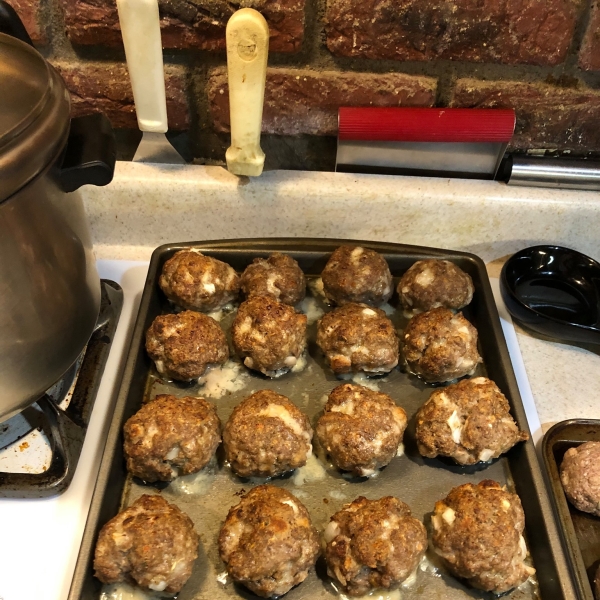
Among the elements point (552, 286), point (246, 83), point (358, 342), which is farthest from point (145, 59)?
point (552, 286)

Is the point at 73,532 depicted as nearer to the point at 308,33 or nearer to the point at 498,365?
the point at 498,365

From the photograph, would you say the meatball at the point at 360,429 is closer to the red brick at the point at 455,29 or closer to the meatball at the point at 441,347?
the meatball at the point at 441,347

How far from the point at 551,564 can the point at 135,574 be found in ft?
1.73

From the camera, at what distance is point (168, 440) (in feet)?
2.64

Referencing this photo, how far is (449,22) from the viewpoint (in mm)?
947

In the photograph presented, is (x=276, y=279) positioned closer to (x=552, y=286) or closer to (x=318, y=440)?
(x=318, y=440)

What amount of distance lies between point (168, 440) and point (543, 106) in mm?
848

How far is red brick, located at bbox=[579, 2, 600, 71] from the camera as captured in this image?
3.06ft

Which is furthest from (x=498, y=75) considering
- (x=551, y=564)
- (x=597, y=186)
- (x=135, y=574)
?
(x=135, y=574)

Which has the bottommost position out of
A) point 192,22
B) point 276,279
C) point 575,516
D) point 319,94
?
point 575,516

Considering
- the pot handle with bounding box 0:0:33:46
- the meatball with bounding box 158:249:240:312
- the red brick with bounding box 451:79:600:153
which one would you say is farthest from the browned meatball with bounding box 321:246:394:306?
the pot handle with bounding box 0:0:33:46

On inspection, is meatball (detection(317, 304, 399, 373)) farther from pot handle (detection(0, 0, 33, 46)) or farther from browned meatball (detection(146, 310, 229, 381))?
pot handle (detection(0, 0, 33, 46))

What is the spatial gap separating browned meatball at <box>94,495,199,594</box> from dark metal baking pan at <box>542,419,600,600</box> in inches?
19.5

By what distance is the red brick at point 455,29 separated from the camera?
933mm
